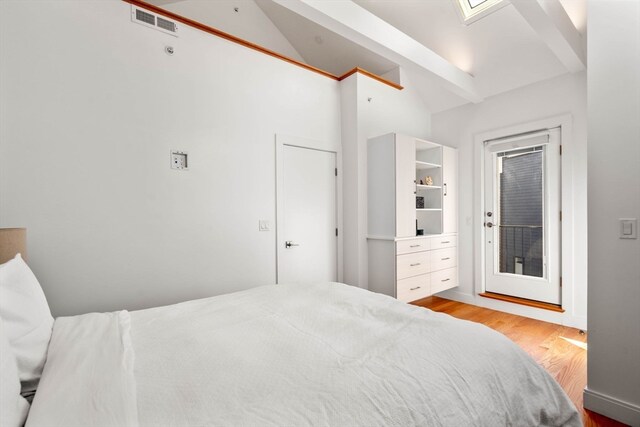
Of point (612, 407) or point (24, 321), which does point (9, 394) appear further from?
point (612, 407)

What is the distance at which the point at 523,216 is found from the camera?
3.46 metres

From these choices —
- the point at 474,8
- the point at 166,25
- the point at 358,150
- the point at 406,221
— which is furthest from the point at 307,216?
the point at 474,8

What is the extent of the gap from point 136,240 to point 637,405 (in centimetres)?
333

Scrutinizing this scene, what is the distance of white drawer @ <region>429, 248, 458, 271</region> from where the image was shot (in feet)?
11.9

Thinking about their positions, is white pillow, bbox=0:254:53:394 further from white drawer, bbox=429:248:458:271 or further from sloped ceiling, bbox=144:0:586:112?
white drawer, bbox=429:248:458:271

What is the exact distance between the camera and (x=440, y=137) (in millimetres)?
4215

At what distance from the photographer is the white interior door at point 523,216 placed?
320cm

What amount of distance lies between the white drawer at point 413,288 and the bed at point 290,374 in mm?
1809

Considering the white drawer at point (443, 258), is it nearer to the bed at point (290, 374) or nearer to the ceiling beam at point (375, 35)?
the ceiling beam at point (375, 35)

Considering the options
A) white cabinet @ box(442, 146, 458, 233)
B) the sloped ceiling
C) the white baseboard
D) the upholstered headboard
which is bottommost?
the white baseboard

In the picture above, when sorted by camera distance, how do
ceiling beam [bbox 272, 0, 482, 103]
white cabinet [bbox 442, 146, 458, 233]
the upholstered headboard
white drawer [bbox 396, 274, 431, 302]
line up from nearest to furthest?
the upholstered headboard, ceiling beam [bbox 272, 0, 482, 103], white drawer [bbox 396, 274, 431, 302], white cabinet [bbox 442, 146, 458, 233]

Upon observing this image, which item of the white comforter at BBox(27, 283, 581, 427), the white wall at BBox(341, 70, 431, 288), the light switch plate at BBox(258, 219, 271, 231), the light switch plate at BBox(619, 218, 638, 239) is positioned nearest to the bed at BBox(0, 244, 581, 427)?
the white comforter at BBox(27, 283, 581, 427)

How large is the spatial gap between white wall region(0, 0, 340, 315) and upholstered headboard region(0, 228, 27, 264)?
315 mm

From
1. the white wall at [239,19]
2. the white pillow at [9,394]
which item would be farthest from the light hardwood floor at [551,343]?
the white wall at [239,19]
